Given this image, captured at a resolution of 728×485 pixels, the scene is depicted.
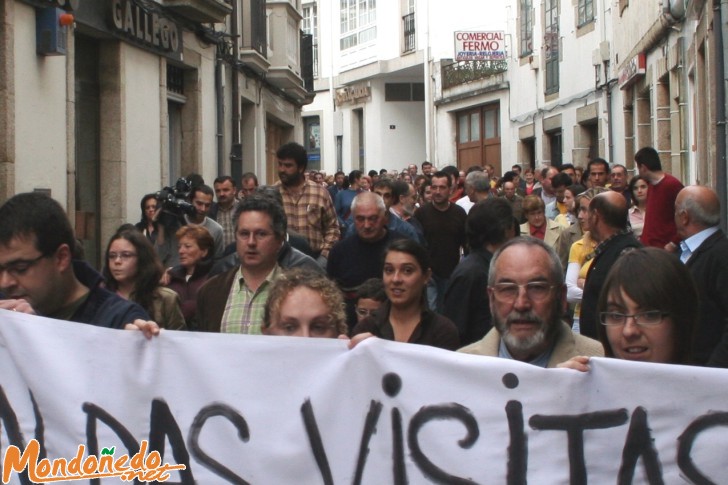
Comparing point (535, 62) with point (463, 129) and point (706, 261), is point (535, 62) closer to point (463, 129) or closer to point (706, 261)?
point (463, 129)

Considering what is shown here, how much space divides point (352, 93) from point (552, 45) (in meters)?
16.1

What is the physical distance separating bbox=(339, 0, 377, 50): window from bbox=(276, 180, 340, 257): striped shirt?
3065 centimetres

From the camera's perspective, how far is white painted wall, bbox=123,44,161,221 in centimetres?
1304

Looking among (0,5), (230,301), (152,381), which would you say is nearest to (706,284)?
(230,301)

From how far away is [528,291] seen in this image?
3832mm

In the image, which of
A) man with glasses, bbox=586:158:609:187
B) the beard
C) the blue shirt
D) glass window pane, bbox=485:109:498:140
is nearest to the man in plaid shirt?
the blue shirt

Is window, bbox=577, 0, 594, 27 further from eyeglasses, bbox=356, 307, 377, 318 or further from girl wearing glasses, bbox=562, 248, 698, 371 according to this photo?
girl wearing glasses, bbox=562, 248, 698, 371

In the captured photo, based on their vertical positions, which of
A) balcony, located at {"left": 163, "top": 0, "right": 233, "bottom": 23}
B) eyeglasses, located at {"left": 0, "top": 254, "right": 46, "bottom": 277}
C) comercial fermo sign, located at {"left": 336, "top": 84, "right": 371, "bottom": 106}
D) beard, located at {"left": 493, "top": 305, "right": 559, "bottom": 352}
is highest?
comercial fermo sign, located at {"left": 336, "top": 84, "right": 371, "bottom": 106}

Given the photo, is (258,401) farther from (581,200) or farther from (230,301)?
(581,200)

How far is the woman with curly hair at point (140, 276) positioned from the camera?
20.2ft

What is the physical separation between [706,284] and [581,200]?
11.7 ft

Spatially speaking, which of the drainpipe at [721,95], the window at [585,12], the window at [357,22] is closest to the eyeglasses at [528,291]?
the drainpipe at [721,95]

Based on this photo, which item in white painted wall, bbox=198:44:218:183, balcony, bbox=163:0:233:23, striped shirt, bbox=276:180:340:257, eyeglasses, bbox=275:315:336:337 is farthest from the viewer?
white painted wall, bbox=198:44:218:183

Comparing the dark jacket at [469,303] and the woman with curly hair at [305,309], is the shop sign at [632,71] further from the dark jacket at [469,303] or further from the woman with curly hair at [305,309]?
the woman with curly hair at [305,309]
